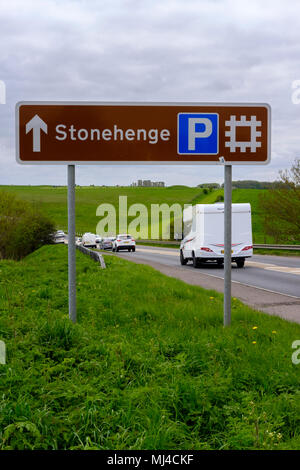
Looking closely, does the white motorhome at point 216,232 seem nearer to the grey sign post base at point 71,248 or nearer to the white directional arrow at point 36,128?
the grey sign post base at point 71,248

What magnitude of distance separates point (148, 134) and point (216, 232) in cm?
1478

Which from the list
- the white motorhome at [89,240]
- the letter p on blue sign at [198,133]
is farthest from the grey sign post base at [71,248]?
the white motorhome at [89,240]

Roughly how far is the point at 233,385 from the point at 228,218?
2.82 m

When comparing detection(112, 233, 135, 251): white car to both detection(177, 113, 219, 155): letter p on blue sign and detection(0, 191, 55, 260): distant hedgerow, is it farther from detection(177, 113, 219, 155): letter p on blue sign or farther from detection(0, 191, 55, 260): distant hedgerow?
detection(177, 113, 219, 155): letter p on blue sign

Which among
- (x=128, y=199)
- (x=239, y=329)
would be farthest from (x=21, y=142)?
(x=128, y=199)

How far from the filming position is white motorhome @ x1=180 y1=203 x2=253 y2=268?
21.2 meters

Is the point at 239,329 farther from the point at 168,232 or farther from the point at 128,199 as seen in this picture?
the point at 128,199

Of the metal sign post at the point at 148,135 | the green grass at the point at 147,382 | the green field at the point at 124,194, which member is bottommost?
the green grass at the point at 147,382

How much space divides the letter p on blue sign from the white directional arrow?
6.13ft

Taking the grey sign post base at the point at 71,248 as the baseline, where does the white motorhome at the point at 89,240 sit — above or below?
below

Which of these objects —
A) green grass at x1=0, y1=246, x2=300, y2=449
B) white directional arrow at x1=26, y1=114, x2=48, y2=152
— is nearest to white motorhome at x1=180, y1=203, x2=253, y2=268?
green grass at x1=0, y1=246, x2=300, y2=449

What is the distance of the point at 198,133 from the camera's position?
6.84 meters

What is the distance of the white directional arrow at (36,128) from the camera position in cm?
671

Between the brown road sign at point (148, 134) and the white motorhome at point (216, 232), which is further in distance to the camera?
A: the white motorhome at point (216, 232)
